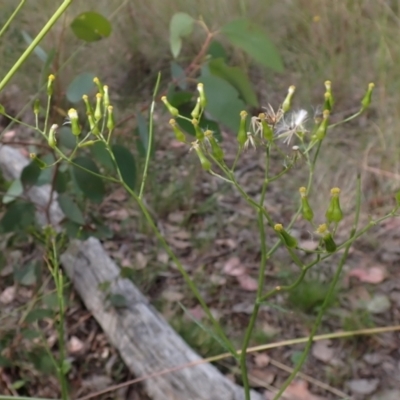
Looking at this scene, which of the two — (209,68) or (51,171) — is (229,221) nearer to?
(51,171)

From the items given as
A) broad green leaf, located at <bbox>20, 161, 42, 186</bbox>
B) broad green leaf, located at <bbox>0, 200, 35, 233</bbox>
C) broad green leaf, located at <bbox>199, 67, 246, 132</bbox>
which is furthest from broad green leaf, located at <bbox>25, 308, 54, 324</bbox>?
broad green leaf, located at <bbox>199, 67, 246, 132</bbox>

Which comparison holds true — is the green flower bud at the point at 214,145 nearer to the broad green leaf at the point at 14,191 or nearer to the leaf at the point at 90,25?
the leaf at the point at 90,25

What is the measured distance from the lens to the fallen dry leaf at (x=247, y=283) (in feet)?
6.73

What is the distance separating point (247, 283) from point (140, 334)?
518 mm

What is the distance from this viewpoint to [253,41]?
1.23m

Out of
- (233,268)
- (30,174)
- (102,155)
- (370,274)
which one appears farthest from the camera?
(233,268)

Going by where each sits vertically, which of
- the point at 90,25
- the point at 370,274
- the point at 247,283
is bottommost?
the point at 370,274

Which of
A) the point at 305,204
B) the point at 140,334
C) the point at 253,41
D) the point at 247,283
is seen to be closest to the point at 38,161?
the point at 305,204

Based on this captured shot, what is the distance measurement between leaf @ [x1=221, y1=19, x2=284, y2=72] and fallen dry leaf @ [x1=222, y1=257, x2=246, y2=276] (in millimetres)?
1035

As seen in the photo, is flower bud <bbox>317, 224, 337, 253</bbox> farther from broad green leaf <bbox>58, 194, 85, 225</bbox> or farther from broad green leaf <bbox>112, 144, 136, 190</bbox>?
broad green leaf <bbox>58, 194, 85, 225</bbox>

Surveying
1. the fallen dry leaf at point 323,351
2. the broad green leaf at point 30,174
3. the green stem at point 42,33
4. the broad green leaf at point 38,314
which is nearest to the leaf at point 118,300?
the broad green leaf at point 38,314

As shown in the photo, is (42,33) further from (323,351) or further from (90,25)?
(323,351)

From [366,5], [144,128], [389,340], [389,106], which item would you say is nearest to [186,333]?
[389,340]

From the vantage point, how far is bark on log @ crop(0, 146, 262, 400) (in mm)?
1514
